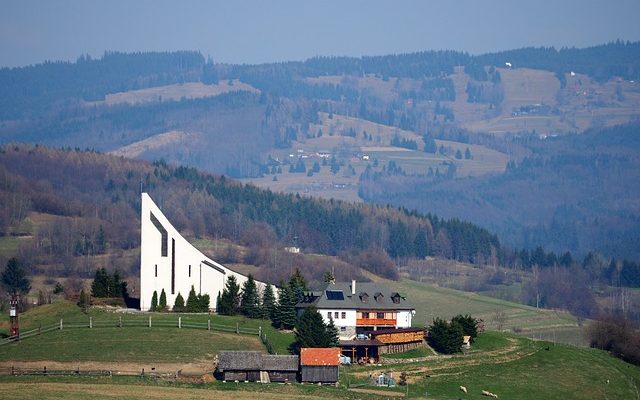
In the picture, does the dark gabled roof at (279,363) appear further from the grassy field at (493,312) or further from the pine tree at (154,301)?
the grassy field at (493,312)

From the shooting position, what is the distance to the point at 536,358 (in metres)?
102

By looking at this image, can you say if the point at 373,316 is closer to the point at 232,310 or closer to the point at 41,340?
the point at 232,310

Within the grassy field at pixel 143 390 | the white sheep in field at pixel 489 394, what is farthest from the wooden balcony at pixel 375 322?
the grassy field at pixel 143 390

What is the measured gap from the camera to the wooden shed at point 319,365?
9006cm

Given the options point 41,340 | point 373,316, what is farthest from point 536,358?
point 41,340

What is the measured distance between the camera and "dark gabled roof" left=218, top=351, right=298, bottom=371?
9000 cm

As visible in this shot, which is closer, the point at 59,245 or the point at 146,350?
the point at 146,350

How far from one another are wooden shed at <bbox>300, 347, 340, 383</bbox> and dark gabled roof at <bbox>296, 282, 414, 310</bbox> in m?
12.1

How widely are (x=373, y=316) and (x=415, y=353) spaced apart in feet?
23.1

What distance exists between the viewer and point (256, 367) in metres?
90.2

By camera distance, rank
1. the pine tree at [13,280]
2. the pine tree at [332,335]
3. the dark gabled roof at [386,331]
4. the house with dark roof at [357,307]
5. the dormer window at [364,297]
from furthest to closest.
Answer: the pine tree at [13,280] < the dormer window at [364,297] < the house with dark roof at [357,307] < the dark gabled roof at [386,331] < the pine tree at [332,335]

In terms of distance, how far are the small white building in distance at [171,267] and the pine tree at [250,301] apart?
3.17 meters

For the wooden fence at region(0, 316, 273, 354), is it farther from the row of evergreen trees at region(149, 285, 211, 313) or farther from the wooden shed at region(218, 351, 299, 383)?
the wooden shed at region(218, 351, 299, 383)

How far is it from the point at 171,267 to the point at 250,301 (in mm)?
7660
